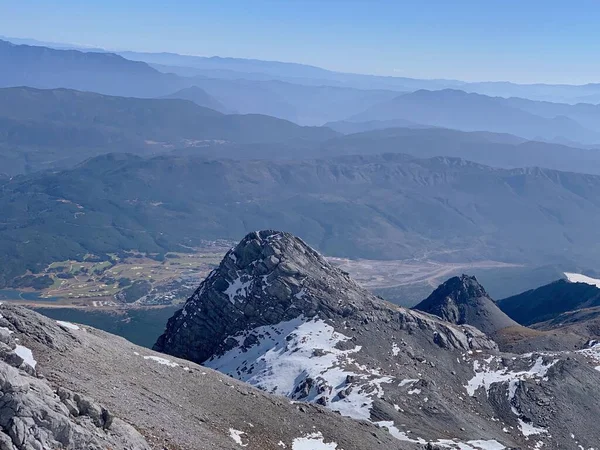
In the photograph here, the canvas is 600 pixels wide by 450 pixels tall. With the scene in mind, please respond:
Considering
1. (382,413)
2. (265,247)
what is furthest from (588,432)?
(265,247)

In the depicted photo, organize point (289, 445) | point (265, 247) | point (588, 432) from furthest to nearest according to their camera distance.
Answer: point (265, 247), point (588, 432), point (289, 445)

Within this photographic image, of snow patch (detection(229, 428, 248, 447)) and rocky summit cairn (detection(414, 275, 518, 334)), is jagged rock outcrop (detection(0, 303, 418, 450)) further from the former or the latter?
rocky summit cairn (detection(414, 275, 518, 334))

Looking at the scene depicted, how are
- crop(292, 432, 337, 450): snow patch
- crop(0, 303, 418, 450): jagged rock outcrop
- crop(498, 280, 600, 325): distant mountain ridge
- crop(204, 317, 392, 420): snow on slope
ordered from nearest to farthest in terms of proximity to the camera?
1. crop(0, 303, 418, 450): jagged rock outcrop
2. crop(292, 432, 337, 450): snow patch
3. crop(204, 317, 392, 420): snow on slope
4. crop(498, 280, 600, 325): distant mountain ridge

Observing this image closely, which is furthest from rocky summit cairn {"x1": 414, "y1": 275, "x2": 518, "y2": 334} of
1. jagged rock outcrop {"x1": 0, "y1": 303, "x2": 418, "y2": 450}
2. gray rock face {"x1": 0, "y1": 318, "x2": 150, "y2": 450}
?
gray rock face {"x1": 0, "y1": 318, "x2": 150, "y2": 450}

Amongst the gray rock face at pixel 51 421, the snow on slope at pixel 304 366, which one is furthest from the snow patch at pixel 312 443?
the gray rock face at pixel 51 421

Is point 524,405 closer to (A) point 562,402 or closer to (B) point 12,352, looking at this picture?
(A) point 562,402
